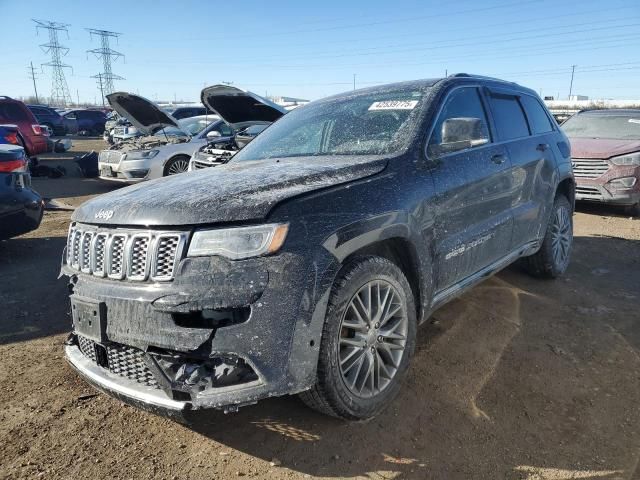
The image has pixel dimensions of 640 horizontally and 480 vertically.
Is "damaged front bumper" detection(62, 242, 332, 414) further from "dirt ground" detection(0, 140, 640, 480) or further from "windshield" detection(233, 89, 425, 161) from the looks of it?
"windshield" detection(233, 89, 425, 161)

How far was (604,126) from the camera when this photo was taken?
30.6 feet

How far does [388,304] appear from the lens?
2701 mm

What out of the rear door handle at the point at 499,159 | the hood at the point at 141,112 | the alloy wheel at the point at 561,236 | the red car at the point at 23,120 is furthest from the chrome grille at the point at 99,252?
the red car at the point at 23,120

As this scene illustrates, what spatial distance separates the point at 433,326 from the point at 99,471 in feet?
8.12

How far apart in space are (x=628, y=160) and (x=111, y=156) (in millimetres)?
9401

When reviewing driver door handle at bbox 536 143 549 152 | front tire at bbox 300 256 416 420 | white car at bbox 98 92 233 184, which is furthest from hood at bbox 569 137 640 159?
front tire at bbox 300 256 416 420

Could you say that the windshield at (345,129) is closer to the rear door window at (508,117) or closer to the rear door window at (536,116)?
the rear door window at (508,117)

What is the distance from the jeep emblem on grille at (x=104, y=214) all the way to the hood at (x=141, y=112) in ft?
24.8

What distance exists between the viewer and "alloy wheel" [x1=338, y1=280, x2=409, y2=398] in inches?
98.5

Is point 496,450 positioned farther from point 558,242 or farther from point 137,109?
point 137,109

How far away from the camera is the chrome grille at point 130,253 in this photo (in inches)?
86.3

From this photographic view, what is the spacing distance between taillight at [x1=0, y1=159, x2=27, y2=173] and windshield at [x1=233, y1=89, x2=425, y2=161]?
2962 millimetres

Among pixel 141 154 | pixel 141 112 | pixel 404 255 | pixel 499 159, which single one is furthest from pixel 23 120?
pixel 404 255

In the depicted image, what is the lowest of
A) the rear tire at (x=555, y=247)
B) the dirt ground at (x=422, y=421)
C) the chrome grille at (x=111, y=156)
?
the dirt ground at (x=422, y=421)
